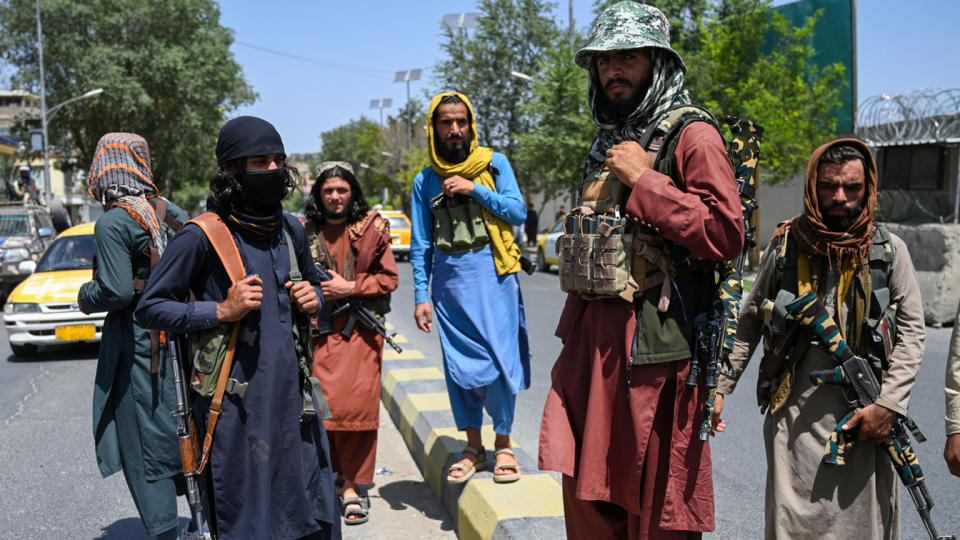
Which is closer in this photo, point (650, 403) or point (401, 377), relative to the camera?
point (650, 403)

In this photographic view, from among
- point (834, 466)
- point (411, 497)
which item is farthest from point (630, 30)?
point (411, 497)

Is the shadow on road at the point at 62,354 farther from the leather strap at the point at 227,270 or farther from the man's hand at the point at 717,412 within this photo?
the man's hand at the point at 717,412

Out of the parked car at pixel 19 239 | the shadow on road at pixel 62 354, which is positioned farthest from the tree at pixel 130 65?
the shadow on road at pixel 62 354

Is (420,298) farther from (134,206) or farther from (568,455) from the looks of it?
(568,455)

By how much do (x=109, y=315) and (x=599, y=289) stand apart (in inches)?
87.4

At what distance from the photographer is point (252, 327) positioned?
9.42ft

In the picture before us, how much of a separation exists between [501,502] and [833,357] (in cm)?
177

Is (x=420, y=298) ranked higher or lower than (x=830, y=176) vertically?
lower

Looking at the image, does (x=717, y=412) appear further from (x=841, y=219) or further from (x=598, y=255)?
(x=841, y=219)

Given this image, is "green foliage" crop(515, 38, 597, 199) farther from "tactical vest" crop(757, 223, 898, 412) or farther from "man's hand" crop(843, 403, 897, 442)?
"man's hand" crop(843, 403, 897, 442)

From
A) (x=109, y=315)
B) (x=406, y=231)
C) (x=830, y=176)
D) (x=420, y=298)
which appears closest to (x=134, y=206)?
(x=109, y=315)

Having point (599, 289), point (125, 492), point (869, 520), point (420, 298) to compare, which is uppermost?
point (599, 289)

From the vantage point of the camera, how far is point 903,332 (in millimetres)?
2930

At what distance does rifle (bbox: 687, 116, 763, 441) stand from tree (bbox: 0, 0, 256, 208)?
1364 inches
